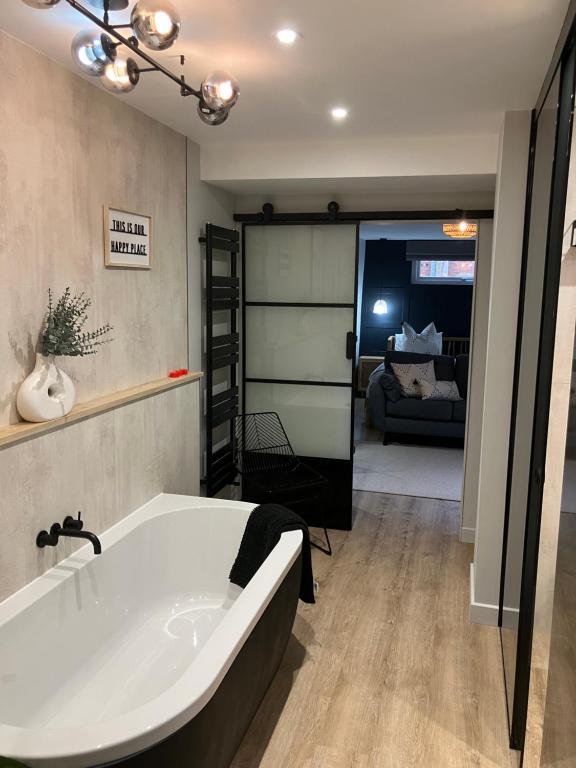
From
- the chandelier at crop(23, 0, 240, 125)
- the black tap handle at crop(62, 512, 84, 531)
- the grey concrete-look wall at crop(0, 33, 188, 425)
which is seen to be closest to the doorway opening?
the grey concrete-look wall at crop(0, 33, 188, 425)

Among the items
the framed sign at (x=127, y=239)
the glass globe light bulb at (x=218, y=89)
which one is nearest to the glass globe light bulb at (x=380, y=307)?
the framed sign at (x=127, y=239)

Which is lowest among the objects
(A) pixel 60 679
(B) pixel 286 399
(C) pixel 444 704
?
(C) pixel 444 704

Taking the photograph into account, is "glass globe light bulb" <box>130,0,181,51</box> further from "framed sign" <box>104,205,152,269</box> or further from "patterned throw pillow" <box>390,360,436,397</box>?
"patterned throw pillow" <box>390,360,436,397</box>

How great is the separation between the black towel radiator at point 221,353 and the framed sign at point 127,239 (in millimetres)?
580

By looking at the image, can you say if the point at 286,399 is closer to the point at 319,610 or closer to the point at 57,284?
the point at 319,610

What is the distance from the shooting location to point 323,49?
2113 mm

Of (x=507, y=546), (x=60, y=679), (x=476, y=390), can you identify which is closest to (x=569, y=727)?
(x=507, y=546)

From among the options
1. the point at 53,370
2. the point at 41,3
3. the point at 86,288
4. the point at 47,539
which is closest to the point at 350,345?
the point at 86,288

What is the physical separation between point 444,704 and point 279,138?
113 inches

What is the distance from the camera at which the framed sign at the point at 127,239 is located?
270 cm

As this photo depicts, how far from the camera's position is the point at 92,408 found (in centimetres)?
254

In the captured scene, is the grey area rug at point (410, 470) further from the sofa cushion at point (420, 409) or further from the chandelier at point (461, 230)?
the chandelier at point (461, 230)

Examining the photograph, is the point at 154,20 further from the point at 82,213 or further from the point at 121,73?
the point at 82,213

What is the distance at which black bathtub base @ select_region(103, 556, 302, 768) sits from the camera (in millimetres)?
1565
